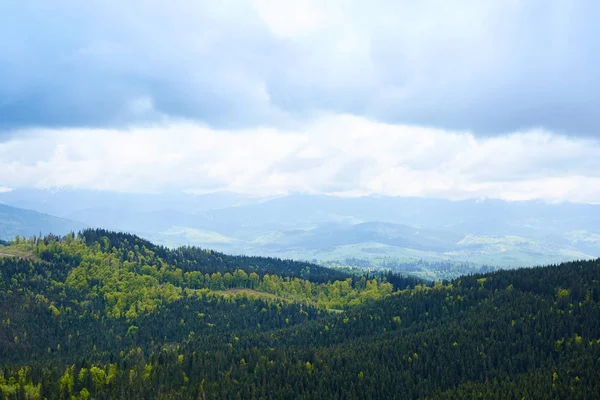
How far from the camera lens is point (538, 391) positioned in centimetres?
16188

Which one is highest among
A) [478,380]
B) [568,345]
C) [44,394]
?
[568,345]

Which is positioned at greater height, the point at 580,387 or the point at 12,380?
the point at 580,387

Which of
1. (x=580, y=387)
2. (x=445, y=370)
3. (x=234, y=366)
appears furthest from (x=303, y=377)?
(x=580, y=387)

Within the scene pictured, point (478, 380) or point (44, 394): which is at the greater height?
point (478, 380)

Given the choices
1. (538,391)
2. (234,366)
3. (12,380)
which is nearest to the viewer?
(538,391)

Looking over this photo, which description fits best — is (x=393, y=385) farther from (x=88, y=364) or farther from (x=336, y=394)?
(x=88, y=364)

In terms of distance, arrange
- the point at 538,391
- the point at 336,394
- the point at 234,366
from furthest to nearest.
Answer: the point at 234,366 < the point at 336,394 < the point at 538,391

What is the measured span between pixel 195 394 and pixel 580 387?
118057mm

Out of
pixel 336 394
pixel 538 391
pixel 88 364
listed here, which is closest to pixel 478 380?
pixel 538 391

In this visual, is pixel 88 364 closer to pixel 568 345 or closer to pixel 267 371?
pixel 267 371

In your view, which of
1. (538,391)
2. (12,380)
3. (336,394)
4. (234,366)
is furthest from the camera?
(234,366)

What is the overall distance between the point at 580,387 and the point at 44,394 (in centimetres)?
16825

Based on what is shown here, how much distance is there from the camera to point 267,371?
195 m

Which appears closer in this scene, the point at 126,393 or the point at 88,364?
the point at 126,393
